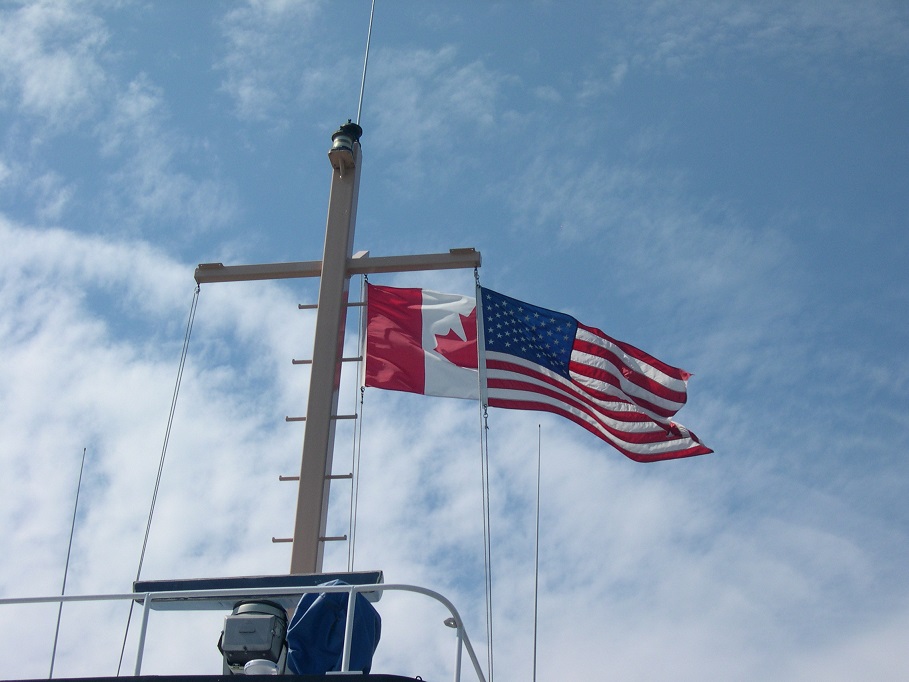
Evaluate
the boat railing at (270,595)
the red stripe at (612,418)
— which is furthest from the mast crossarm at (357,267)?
the boat railing at (270,595)

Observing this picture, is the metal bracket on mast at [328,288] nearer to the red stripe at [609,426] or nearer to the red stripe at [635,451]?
the red stripe at [609,426]

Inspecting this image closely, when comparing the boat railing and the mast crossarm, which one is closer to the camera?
the boat railing

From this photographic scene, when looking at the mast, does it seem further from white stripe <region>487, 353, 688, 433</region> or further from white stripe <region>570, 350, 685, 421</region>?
white stripe <region>570, 350, 685, 421</region>

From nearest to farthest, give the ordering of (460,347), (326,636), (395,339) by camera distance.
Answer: (326,636) → (395,339) → (460,347)

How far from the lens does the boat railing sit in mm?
7232

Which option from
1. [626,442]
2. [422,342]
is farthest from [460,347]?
[626,442]

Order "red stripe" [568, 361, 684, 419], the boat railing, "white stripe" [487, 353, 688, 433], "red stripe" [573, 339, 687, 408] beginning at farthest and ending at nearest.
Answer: "red stripe" [573, 339, 687, 408] → "red stripe" [568, 361, 684, 419] → "white stripe" [487, 353, 688, 433] → the boat railing

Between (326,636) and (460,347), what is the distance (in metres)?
6.02

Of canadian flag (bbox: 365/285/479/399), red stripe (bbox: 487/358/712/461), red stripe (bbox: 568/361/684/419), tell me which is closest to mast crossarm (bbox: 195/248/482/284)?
canadian flag (bbox: 365/285/479/399)

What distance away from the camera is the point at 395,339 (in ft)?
43.0

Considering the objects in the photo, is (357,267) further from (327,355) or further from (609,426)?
(609,426)

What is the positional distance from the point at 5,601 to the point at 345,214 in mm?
6071

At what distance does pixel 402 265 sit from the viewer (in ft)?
41.7

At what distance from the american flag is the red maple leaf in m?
0.16
